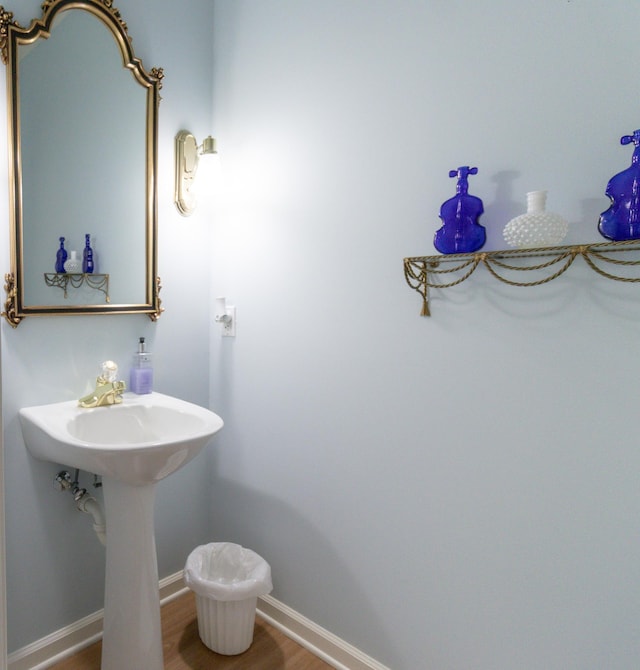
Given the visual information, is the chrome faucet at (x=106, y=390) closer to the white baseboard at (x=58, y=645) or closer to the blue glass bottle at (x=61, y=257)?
the blue glass bottle at (x=61, y=257)

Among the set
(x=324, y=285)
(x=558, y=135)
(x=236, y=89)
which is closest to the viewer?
(x=558, y=135)

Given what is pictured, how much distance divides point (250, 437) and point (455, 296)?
40.5 inches

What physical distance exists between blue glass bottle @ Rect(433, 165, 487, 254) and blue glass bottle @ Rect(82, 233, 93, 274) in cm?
119

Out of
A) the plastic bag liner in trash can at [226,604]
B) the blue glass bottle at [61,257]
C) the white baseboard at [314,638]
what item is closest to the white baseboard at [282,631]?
the white baseboard at [314,638]

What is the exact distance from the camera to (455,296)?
A: 50.8 inches

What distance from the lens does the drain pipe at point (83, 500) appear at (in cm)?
153

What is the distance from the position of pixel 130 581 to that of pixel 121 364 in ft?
2.41

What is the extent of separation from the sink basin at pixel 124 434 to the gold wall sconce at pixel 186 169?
2.53 feet

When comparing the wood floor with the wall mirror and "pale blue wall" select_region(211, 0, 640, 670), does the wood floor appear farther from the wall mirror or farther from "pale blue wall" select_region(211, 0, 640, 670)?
the wall mirror

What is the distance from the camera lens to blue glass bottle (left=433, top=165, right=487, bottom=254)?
117cm

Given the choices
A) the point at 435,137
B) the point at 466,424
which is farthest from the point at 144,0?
the point at 466,424

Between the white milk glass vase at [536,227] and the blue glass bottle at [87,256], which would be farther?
the blue glass bottle at [87,256]

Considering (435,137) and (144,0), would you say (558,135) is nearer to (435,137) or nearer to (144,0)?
(435,137)

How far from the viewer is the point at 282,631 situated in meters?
1.73
